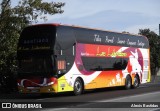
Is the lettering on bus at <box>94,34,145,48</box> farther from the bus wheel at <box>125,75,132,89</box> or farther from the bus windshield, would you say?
the bus windshield

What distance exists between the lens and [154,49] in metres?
51.1

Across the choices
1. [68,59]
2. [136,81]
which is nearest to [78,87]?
[68,59]

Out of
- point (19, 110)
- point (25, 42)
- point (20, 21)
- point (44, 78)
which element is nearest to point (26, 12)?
point (20, 21)

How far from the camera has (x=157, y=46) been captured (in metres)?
52.0

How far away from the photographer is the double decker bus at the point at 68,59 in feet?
70.3

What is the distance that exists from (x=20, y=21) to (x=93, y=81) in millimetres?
6308

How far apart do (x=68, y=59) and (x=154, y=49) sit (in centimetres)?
3025

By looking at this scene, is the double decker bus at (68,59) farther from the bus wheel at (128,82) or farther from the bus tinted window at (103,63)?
the bus wheel at (128,82)

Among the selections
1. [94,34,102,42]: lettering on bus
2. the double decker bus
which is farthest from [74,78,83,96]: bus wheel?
[94,34,102,42]: lettering on bus

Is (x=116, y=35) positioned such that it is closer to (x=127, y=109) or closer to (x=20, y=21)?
(x=20, y=21)

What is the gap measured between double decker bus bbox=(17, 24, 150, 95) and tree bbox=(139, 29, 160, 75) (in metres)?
23.2

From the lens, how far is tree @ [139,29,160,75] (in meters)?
50.2

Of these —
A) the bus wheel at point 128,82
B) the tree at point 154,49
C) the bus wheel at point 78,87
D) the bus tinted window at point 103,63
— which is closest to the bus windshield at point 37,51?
the bus wheel at point 78,87

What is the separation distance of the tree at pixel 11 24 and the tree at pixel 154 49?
24.7 meters
